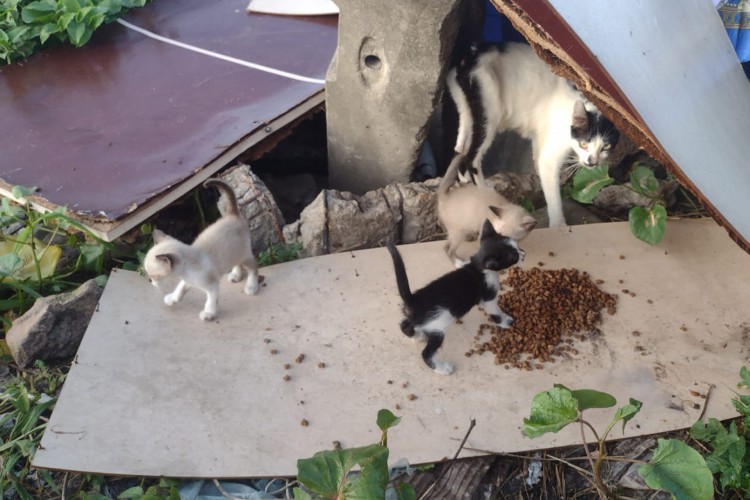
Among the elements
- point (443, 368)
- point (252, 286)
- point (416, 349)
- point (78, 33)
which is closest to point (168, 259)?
point (252, 286)

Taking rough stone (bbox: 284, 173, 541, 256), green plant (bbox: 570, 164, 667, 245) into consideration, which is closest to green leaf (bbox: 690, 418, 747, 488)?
green plant (bbox: 570, 164, 667, 245)

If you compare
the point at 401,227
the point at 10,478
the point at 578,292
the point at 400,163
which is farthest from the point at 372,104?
the point at 10,478

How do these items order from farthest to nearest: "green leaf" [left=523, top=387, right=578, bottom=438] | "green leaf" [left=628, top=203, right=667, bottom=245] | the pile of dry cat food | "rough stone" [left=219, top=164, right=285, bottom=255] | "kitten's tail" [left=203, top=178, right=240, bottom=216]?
"rough stone" [left=219, top=164, right=285, bottom=255] → "green leaf" [left=628, top=203, right=667, bottom=245] → "kitten's tail" [left=203, top=178, right=240, bottom=216] → the pile of dry cat food → "green leaf" [left=523, top=387, right=578, bottom=438]

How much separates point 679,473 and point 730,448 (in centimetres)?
61

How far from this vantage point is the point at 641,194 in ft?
12.1

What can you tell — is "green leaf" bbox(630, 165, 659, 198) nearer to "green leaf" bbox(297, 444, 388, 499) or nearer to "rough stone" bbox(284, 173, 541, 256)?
"rough stone" bbox(284, 173, 541, 256)

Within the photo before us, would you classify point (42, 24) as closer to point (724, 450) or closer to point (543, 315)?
point (543, 315)

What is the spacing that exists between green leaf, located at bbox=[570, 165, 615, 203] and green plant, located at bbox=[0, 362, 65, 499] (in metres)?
2.63

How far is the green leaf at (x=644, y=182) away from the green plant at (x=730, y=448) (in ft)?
3.88

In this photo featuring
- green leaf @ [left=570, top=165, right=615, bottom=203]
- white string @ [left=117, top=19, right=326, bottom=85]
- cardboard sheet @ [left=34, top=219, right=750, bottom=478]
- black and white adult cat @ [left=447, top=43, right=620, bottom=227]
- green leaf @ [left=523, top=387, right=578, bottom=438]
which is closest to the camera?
green leaf @ [left=523, top=387, right=578, bottom=438]

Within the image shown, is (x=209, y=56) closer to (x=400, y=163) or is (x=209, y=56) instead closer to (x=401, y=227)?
(x=400, y=163)

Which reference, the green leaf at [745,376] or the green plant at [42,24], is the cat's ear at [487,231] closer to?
the green leaf at [745,376]

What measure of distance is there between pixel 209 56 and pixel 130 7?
1.01 m

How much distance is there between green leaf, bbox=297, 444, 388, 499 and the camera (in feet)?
7.04
